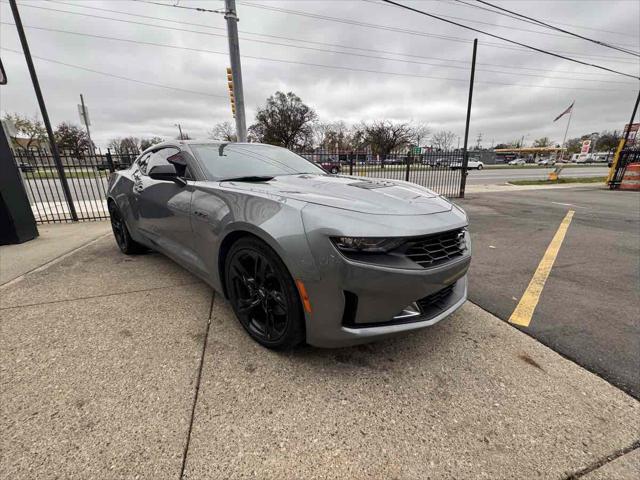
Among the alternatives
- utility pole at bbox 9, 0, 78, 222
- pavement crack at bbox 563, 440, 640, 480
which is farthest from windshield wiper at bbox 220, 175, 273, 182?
utility pole at bbox 9, 0, 78, 222

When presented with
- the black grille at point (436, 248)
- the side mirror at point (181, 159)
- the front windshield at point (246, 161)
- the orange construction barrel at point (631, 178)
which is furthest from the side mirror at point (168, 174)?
the orange construction barrel at point (631, 178)

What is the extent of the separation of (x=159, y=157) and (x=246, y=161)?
3.87ft

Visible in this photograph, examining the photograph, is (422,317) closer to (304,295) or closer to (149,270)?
(304,295)

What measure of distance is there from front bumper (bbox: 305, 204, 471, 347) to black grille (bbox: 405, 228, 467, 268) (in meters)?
0.05

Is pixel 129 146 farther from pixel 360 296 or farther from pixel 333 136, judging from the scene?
pixel 333 136

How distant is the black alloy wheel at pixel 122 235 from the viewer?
405 centimetres

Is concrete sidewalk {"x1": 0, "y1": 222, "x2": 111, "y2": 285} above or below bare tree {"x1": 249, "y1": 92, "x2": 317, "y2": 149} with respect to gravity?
below

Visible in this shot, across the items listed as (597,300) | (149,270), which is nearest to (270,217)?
(149,270)

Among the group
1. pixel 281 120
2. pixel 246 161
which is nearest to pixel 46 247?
pixel 246 161

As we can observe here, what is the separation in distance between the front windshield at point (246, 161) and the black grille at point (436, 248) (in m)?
1.51

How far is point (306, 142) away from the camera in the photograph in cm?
5078

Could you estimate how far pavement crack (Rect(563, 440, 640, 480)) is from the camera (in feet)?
4.25

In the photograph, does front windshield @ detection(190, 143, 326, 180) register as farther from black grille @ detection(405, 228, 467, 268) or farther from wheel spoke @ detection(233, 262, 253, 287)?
black grille @ detection(405, 228, 467, 268)

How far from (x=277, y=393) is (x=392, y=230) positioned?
1.14 metres
